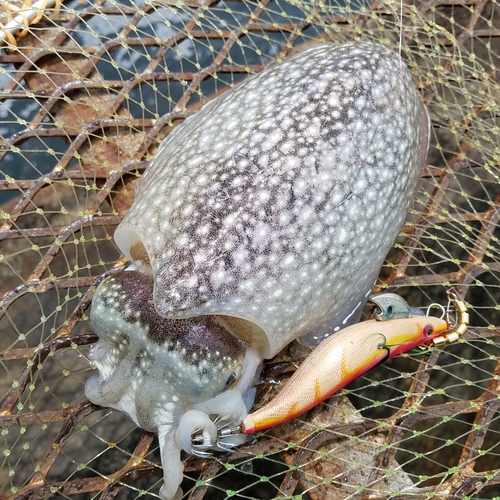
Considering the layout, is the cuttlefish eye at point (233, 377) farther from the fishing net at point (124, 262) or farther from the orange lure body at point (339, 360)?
the fishing net at point (124, 262)

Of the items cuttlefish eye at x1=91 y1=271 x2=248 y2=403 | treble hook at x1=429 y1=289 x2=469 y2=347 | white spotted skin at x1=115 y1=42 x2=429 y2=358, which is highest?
white spotted skin at x1=115 y1=42 x2=429 y2=358

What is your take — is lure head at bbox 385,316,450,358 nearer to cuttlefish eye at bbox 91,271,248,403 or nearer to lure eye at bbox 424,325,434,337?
lure eye at bbox 424,325,434,337

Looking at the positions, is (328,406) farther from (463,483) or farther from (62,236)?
(62,236)

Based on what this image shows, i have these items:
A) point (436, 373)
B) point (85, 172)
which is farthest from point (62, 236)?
point (436, 373)

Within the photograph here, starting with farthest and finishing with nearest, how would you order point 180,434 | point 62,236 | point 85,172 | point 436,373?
point 436,373 < point 85,172 < point 62,236 < point 180,434

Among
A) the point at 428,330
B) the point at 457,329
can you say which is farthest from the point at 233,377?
the point at 457,329

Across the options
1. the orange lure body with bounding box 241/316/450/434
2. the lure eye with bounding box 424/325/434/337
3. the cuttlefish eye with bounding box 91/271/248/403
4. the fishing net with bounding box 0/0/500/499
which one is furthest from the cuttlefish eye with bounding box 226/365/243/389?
the lure eye with bounding box 424/325/434/337

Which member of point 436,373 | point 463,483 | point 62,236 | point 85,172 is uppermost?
point 85,172
